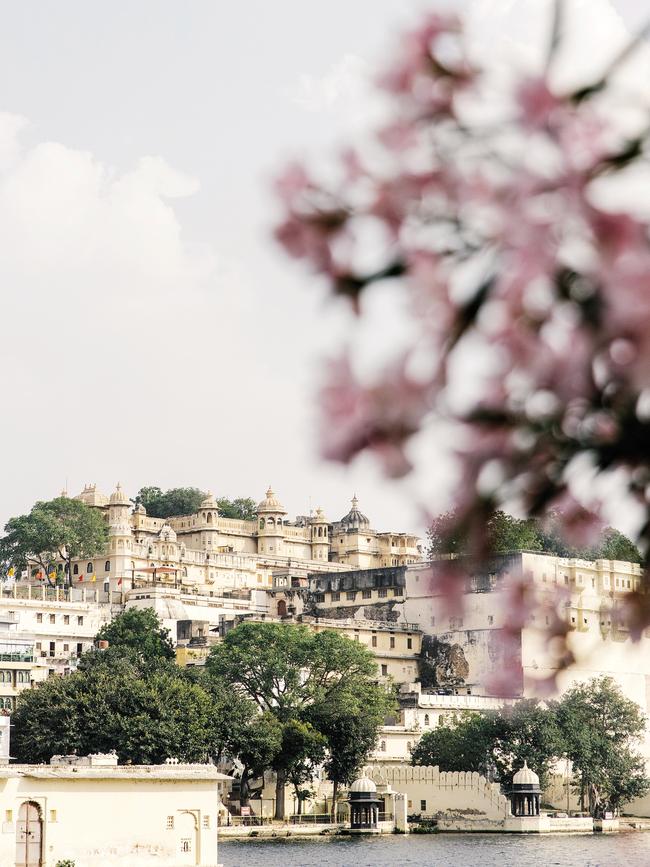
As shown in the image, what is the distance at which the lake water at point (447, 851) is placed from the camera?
53.6 m

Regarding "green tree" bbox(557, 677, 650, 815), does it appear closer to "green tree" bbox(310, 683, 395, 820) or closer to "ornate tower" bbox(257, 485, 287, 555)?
"green tree" bbox(310, 683, 395, 820)

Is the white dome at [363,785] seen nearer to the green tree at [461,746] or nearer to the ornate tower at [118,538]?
the green tree at [461,746]

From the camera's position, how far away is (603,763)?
73938 mm

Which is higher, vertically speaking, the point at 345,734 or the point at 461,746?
the point at 345,734

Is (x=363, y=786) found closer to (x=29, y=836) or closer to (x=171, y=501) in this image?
(x=29, y=836)

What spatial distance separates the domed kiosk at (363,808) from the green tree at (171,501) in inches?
3109

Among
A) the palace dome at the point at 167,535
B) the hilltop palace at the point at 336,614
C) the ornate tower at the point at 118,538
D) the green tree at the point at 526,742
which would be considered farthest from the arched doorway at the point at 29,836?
the palace dome at the point at 167,535

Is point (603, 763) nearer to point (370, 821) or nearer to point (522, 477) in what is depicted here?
point (370, 821)

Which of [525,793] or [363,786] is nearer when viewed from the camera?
[363,786]

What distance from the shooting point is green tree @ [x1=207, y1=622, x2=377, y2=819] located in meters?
75.6

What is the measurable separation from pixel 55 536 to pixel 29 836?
7542 cm

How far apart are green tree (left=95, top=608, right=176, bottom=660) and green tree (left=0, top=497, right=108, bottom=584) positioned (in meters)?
23.1

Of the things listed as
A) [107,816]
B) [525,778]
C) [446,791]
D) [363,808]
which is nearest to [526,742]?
[446,791]

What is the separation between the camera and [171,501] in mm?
149625
